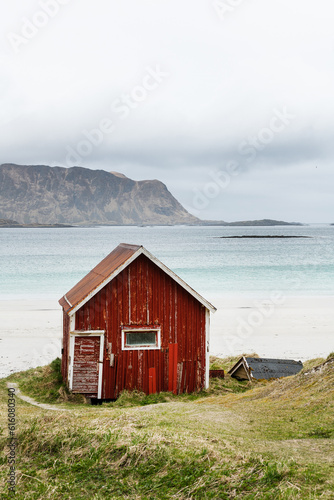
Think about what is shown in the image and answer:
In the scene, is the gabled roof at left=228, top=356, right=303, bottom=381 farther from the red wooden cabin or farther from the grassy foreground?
the grassy foreground

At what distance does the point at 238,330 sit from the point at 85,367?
55.5ft

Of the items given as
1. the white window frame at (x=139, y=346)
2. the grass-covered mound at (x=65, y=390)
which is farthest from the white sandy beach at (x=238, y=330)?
the white window frame at (x=139, y=346)

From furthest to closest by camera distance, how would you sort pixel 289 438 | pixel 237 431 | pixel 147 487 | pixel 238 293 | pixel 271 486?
1. pixel 238 293
2. pixel 237 431
3. pixel 289 438
4. pixel 147 487
5. pixel 271 486

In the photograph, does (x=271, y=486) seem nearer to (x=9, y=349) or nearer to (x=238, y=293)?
(x=9, y=349)

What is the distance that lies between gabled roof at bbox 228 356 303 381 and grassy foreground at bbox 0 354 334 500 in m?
6.88

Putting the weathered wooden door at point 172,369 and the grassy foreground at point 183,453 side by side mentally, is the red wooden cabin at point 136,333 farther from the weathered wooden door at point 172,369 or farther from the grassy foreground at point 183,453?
the grassy foreground at point 183,453

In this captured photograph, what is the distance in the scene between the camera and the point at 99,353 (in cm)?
1783

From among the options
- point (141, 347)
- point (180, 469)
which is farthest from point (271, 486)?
point (141, 347)

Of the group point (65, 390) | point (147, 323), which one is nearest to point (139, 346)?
point (147, 323)

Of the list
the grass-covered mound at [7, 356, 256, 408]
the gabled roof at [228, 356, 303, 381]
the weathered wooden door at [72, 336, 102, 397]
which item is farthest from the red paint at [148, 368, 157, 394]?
the gabled roof at [228, 356, 303, 381]

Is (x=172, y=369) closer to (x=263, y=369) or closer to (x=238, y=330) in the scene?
(x=263, y=369)

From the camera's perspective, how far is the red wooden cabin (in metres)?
17.7

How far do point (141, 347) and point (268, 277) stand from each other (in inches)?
2182

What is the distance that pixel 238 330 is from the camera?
32969 millimetres
